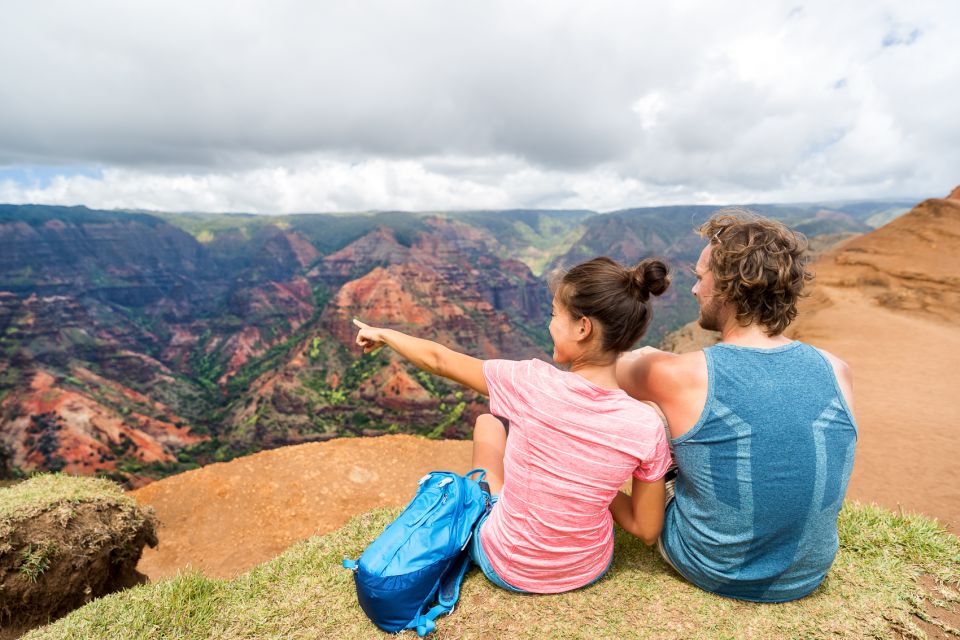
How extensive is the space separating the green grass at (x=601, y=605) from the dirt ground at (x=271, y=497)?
202 inches

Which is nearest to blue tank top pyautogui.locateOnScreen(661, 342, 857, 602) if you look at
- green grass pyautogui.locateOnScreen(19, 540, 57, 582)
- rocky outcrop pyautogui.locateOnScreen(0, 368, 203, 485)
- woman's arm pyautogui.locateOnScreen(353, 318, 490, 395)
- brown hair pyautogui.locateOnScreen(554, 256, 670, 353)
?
brown hair pyautogui.locateOnScreen(554, 256, 670, 353)

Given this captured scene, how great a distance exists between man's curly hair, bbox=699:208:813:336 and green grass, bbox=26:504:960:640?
178cm

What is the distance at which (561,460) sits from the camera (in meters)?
2.48

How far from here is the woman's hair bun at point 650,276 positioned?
7.64ft

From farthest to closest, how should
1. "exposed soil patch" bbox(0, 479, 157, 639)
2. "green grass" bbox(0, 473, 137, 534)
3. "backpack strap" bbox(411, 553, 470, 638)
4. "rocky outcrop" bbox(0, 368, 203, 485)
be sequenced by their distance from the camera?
"rocky outcrop" bbox(0, 368, 203, 485), "green grass" bbox(0, 473, 137, 534), "exposed soil patch" bbox(0, 479, 157, 639), "backpack strap" bbox(411, 553, 470, 638)

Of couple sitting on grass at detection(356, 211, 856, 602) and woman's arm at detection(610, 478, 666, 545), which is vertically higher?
couple sitting on grass at detection(356, 211, 856, 602)

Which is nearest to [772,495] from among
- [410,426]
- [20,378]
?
[410,426]

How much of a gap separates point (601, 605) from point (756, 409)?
5.43ft

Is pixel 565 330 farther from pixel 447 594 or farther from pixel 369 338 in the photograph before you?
Answer: pixel 447 594

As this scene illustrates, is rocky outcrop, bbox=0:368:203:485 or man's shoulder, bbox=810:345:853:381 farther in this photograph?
rocky outcrop, bbox=0:368:203:485

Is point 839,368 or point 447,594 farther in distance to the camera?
point 447,594

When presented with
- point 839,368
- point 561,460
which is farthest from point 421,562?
point 839,368

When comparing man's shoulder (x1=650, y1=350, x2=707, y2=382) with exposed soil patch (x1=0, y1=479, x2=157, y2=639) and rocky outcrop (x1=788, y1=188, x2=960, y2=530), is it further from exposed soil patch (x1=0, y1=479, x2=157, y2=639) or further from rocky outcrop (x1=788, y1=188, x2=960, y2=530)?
exposed soil patch (x1=0, y1=479, x2=157, y2=639)

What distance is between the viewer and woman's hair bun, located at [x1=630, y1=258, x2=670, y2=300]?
233 centimetres
